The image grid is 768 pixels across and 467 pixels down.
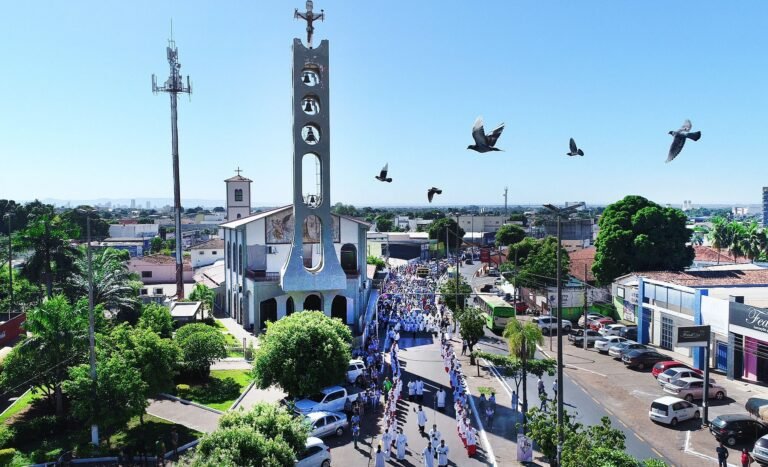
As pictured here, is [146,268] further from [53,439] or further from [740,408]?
[740,408]

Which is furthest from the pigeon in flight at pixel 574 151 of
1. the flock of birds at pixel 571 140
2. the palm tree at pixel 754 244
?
the palm tree at pixel 754 244

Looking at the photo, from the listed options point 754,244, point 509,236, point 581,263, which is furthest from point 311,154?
point 509,236

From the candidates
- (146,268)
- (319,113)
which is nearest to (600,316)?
(319,113)

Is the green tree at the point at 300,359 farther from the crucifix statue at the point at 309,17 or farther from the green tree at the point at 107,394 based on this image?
the crucifix statue at the point at 309,17

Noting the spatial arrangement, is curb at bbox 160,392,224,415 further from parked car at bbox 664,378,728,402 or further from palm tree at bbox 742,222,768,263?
palm tree at bbox 742,222,768,263

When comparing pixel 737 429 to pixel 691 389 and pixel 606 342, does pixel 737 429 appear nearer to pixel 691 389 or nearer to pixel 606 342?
pixel 691 389
